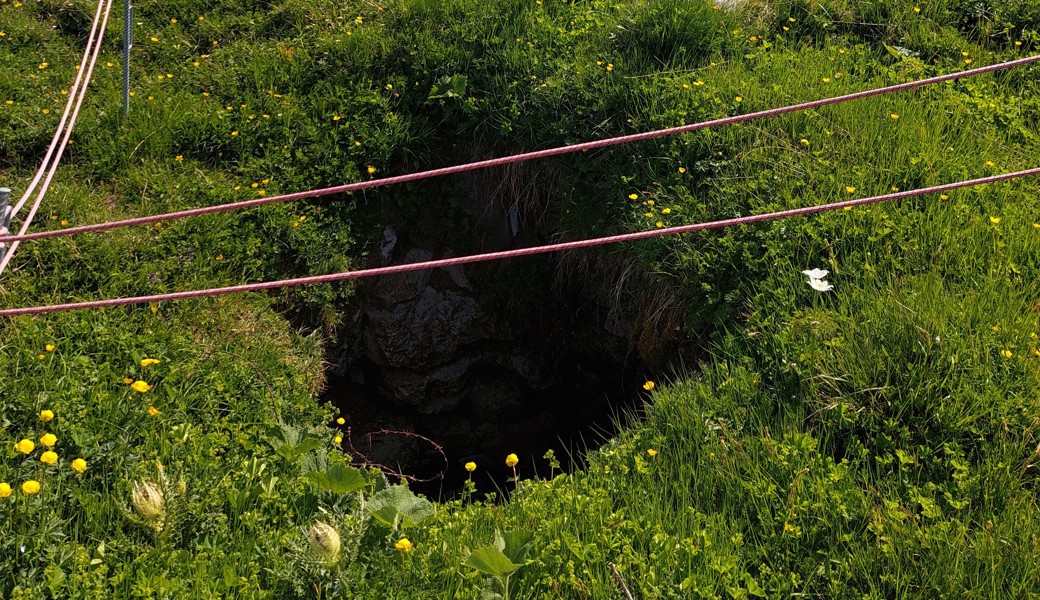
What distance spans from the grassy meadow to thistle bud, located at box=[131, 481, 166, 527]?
0.02 meters

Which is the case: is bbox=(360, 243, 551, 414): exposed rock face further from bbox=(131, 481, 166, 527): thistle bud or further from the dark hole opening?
bbox=(131, 481, 166, 527): thistle bud

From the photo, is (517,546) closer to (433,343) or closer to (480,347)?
(433,343)

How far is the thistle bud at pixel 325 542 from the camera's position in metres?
2.24

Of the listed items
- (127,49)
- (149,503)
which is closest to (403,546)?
(149,503)

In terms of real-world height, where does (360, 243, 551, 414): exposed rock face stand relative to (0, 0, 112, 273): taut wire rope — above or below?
below

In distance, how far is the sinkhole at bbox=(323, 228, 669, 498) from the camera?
15.6 ft

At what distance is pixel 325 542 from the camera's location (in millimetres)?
2236

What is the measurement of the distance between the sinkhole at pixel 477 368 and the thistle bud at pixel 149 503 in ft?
7.00

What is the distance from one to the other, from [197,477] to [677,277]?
2221mm

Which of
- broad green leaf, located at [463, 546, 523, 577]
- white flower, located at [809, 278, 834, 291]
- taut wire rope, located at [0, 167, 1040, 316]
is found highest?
taut wire rope, located at [0, 167, 1040, 316]

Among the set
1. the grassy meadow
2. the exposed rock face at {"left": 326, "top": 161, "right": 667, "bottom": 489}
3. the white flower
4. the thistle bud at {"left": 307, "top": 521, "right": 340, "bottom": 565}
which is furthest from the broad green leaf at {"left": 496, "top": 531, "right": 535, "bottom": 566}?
the exposed rock face at {"left": 326, "top": 161, "right": 667, "bottom": 489}

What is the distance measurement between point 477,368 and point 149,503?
287 centimetres

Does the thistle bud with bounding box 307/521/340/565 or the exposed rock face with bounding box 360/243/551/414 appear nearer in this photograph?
the thistle bud with bounding box 307/521/340/565

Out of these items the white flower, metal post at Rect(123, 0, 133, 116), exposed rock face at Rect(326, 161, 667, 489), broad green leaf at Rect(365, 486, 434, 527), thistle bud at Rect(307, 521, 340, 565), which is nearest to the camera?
thistle bud at Rect(307, 521, 340, 565)
